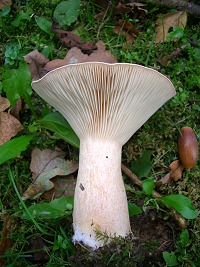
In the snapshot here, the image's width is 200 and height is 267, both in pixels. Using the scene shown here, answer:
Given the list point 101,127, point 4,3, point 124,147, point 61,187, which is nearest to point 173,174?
point 124,147

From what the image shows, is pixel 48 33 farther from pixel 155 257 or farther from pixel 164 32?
pixel 155 257

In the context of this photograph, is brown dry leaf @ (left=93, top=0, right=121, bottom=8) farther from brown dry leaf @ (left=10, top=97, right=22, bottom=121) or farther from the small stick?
the small stick

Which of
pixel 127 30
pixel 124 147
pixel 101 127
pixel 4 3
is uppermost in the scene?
pixel 4 3

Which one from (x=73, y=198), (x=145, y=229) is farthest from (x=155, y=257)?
(x=73, y=198)

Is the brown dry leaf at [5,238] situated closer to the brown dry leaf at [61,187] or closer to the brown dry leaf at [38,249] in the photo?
the brown dry leaf at [38,249]

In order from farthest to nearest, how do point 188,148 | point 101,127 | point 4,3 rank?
1. point 4,3
2. point 188,148
3. point 101,127

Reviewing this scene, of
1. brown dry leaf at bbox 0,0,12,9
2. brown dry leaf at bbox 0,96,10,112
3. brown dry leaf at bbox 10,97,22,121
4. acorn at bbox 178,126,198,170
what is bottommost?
acorn at bbox 178,126,198,170

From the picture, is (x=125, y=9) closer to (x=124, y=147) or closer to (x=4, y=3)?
(x=4, y=3)

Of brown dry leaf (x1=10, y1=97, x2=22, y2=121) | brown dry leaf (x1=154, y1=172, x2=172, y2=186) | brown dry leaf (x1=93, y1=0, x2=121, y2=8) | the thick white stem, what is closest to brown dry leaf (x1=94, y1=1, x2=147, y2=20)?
brown dry leaf (x1=93, y1=0, x2=121, y2=8)
